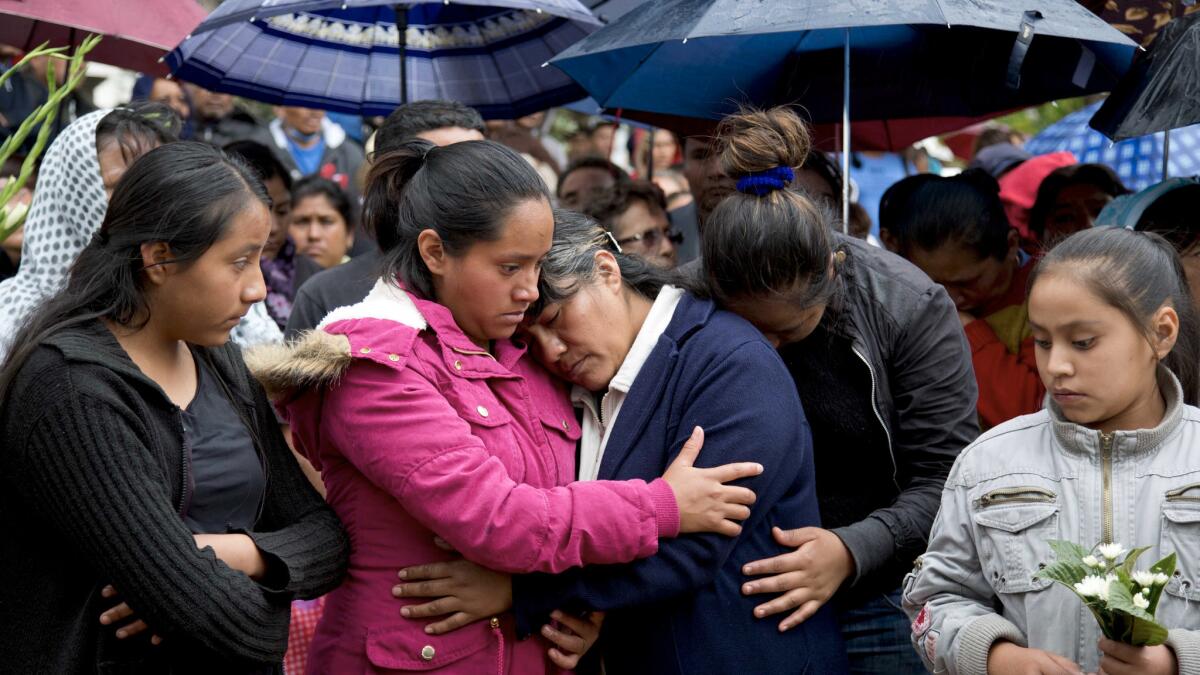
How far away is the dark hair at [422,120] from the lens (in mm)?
4129

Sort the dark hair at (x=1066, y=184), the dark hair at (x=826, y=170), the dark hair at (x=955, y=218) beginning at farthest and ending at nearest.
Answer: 1. the dark hair at (x=1066, y=184)
2. the dark hair at (x=826, y=170)
3. the dark hair at (x=955, y=218)

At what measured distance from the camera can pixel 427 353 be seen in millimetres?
2670

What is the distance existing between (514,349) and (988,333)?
1.94 metres

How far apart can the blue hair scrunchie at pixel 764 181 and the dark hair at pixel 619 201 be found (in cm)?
222

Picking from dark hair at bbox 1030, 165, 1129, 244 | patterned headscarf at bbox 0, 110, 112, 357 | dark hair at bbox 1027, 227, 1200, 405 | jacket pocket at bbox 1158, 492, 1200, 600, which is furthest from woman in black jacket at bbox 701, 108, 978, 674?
dark hair at bbox 1030, 165, 1129, 244

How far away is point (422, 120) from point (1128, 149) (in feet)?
13.6

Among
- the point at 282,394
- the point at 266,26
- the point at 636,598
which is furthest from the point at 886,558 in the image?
the point at 266,26

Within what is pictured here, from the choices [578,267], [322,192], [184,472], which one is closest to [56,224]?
[184,472]

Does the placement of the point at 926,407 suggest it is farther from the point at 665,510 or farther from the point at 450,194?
the point at 450,194

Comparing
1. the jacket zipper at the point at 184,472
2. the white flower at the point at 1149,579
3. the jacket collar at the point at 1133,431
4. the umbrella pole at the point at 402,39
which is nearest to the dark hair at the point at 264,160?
the umbrella pole at the point at 402,39

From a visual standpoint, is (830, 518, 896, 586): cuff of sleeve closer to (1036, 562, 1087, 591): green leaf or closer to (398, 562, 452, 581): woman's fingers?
(1036, 562, 1087, 591): green leaf

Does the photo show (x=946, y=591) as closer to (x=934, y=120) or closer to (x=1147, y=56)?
(x=1147, y=56)

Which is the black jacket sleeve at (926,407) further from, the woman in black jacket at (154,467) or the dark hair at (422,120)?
the dark hair at (422,120)

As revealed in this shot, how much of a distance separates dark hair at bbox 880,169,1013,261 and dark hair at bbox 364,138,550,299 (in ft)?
5.86
